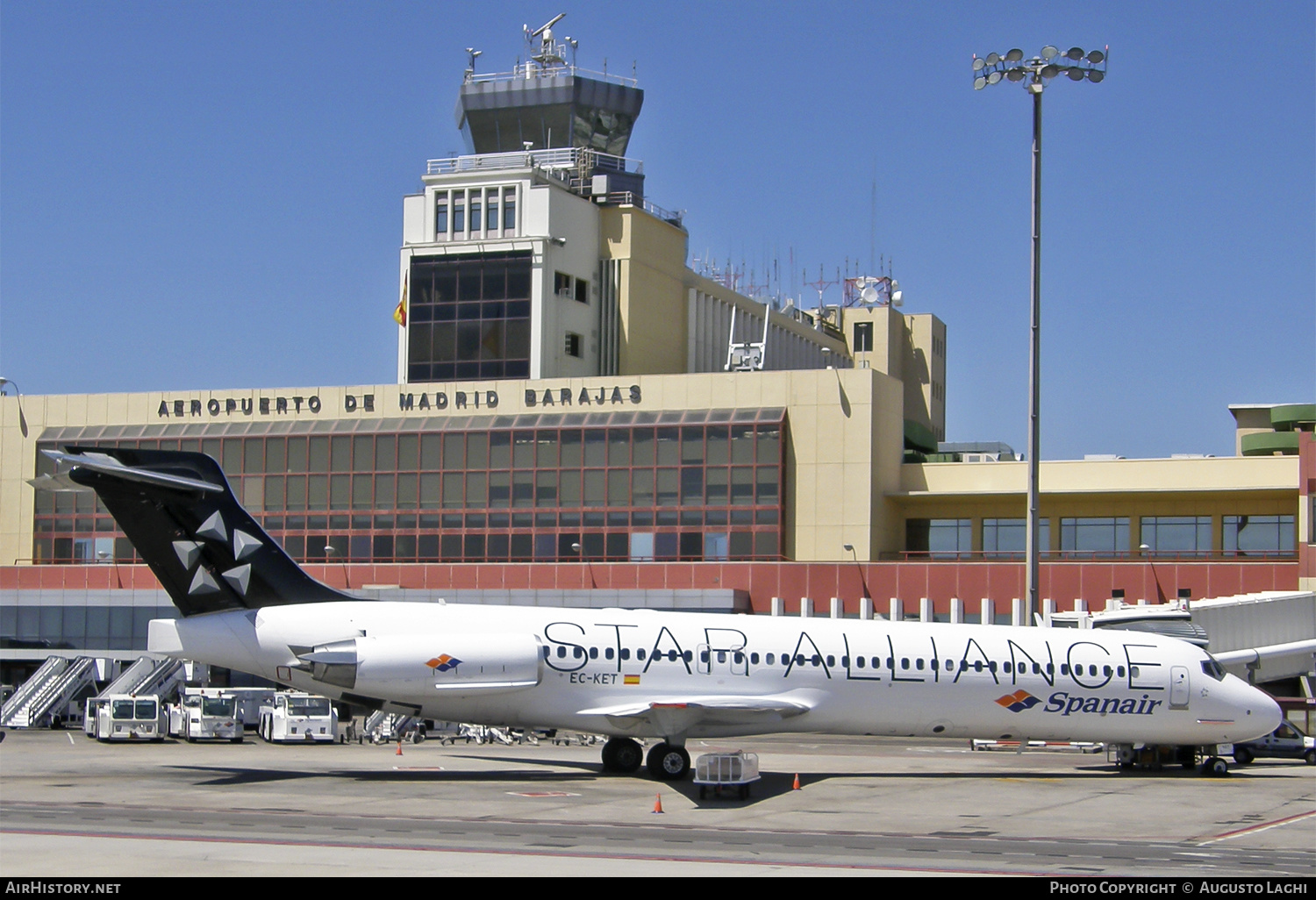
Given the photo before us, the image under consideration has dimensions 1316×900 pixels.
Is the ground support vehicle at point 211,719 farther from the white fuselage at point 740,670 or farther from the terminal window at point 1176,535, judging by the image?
the terminal window at point 1176,535

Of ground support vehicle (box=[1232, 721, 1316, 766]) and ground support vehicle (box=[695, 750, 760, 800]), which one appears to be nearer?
ground support vehicle (box=[695, 750, 760, 800])

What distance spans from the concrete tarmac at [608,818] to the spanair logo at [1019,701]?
1792 millimetres

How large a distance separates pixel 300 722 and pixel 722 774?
2073 centimetres

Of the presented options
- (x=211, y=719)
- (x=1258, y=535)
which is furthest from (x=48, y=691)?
(x=1258, y=535)

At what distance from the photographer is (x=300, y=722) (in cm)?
4634

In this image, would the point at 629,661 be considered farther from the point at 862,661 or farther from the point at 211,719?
the point at 211,719

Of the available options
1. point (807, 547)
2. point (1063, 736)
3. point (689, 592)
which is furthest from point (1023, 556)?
point (1063, 736)

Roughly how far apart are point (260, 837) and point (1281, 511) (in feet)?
172

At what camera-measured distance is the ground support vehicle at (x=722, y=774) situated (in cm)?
3006

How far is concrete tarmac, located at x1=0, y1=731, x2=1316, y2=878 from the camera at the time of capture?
20734mm

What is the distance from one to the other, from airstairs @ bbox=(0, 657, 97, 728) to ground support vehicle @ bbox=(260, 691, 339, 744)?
12.1 meters

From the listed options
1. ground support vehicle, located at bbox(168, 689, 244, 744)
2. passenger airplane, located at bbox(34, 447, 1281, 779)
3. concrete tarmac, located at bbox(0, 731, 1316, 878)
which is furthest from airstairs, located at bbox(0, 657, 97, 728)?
passenger airplane, located at bbox(34, 447, 1281, 779)

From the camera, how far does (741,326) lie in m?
84.6

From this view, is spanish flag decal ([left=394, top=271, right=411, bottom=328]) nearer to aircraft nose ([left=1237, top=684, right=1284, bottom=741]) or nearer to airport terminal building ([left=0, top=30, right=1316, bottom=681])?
airport terminal building ([left=0, top=30, right=1316, bottom=681])
